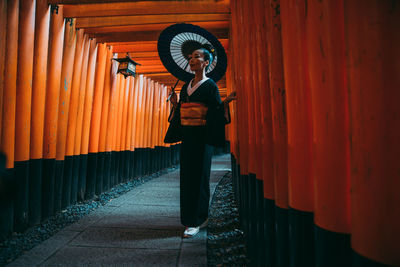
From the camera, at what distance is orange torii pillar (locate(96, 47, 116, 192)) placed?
4.91 meters

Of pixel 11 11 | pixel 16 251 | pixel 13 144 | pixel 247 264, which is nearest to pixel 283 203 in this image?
pixel 247 264

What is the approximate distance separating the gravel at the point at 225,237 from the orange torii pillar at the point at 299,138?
1.29 m

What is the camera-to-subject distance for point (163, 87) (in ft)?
29.9

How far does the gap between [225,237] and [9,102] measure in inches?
115

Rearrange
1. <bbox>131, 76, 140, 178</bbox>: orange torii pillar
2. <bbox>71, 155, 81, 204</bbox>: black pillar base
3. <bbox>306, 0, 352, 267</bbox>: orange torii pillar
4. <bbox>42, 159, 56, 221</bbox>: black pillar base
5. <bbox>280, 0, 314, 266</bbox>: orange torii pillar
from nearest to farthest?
<bbox>306, 0, 352, 267</bbox>: orange torii pillar
<bbox>280, 0, 314, 266</bbox>: orange torii pillar
<bbox>42, 159, 56, 221</bbox>: black pillar base
<bbox>71, 155, 81, 204</bbox>: black pillar base
<bbox>131, 76, 140, 178</bbox>: orange torii pillar

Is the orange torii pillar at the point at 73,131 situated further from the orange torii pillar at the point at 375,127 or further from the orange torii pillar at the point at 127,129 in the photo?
the orange torii pillar at the point at 375,127

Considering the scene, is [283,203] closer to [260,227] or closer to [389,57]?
[260,227]

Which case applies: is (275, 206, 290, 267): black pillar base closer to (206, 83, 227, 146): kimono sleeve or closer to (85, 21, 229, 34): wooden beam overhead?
(206, 83, 227, 146): kimono sleeve

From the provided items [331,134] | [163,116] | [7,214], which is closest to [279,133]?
[331,134]

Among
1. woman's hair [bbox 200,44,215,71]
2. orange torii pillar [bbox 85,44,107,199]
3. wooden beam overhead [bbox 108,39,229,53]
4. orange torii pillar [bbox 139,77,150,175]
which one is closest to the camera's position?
woman's hair [bbox 200,44,215,71]

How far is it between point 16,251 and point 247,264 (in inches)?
90.8

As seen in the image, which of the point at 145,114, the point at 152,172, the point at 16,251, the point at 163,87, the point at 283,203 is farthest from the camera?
the point at 163,87

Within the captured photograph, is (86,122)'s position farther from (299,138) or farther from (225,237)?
(299,138)

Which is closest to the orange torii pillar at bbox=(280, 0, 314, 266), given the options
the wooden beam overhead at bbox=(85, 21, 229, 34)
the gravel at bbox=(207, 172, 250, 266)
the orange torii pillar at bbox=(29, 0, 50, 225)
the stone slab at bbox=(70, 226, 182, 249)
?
the gravel at bbox=(207, 172, 250, 266)
